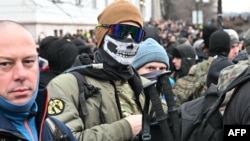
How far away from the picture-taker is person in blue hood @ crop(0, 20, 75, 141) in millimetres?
2207

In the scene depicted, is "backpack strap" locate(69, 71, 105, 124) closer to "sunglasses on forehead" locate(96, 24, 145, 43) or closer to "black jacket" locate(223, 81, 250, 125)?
"sunglasses on forehead" locate(96, 24, 145, 43)

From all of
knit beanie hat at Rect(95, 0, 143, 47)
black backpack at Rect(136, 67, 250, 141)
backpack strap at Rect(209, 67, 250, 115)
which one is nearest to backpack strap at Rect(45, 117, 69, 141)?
black backpack at Rect(136, 67, 250, 141)

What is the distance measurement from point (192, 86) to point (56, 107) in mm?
3063

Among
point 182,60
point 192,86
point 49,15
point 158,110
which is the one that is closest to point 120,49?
point 158,110

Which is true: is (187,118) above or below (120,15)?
below

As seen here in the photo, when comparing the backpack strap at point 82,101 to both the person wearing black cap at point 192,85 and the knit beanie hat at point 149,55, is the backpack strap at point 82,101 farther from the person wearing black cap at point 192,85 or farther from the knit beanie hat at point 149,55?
the person wearing black cap at point 192,85

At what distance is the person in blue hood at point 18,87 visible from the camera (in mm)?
2207

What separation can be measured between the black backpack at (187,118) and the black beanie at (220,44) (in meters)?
3.40

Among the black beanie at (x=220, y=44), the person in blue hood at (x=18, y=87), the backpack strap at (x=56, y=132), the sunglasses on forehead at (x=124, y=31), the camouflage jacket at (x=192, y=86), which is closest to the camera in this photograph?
the person in blue hood at (x=18, y=87)

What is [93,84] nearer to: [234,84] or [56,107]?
[56,107]

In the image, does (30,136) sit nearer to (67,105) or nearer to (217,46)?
(67,105)

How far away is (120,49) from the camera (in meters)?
3.43

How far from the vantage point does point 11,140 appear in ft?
7.17

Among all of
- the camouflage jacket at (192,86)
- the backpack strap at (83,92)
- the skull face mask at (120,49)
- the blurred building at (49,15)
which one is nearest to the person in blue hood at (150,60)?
the camouflage jacket at (192,86)
